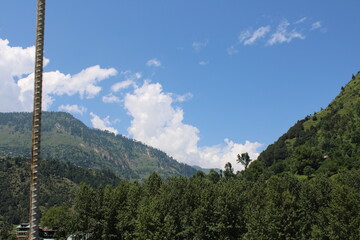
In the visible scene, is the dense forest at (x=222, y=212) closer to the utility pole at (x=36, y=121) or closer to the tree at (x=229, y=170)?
the utility pole at (x=36, y=121)

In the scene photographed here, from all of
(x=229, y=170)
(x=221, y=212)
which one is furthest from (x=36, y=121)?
(x=229, y=170)

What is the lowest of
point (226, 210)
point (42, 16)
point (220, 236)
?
point (220, 236)

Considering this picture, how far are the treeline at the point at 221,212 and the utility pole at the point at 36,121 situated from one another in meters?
47.6

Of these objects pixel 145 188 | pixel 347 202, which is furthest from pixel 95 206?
pixel 347 202

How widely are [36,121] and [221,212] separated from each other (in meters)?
56.3

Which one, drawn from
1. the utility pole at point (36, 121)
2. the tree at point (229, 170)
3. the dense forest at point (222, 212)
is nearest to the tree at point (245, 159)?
the tree at point (229, 170)

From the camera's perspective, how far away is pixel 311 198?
77.2m

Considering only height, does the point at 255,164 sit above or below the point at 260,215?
above

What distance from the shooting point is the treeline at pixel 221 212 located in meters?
62.2

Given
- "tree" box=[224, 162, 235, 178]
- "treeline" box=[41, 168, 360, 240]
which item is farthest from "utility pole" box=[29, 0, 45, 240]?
"tree" box=[224, 162, 235, 178]

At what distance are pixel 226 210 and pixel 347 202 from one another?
21754 mm

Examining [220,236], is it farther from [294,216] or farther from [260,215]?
[294,216]

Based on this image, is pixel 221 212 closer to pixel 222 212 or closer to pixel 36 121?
pixel 222 212

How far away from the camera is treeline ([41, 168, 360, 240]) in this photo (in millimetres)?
62156
